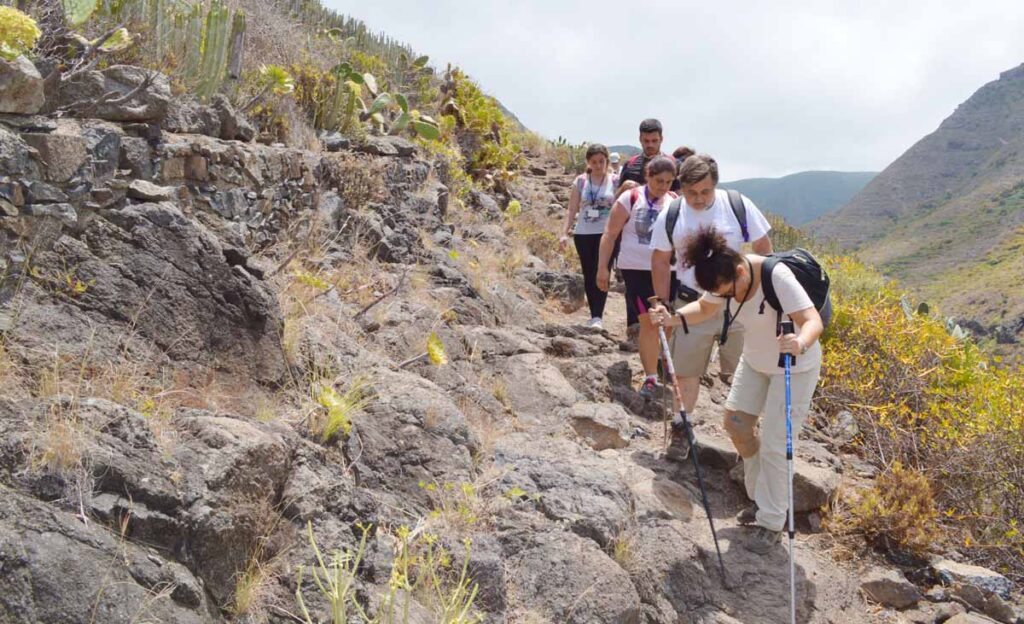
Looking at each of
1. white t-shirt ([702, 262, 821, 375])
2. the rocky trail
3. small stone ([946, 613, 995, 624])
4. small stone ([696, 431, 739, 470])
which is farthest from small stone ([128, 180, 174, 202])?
small stone ([946, 613, 995, 624])

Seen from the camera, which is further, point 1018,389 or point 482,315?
point 482,315

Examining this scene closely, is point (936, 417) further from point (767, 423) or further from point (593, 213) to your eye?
point (593, 213)

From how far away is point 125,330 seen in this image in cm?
344

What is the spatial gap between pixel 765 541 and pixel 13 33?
4705 millimetres

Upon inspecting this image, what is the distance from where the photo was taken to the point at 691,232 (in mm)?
4918

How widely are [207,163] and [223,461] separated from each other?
284cm

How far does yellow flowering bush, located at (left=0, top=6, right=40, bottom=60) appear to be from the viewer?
3232 millimetres

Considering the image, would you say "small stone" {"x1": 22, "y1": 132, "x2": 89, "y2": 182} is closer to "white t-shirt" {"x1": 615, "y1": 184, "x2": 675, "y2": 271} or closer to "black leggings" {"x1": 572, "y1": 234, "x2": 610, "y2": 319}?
"white t-shirt" {"x1": 615, "y1": 184, "x2": 675, "y2": 271}

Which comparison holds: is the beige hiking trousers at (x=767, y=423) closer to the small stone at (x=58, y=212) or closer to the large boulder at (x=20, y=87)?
the small stone at (x=58, y=212)

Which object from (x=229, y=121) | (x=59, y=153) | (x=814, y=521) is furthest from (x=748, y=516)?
(x=229, y=121)

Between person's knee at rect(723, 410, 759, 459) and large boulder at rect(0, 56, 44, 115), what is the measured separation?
3.94m

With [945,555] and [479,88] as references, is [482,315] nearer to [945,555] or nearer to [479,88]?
[945,555]

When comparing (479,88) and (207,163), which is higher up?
(479,88)

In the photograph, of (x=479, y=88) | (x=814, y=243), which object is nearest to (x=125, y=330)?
(x=479, y=88)
